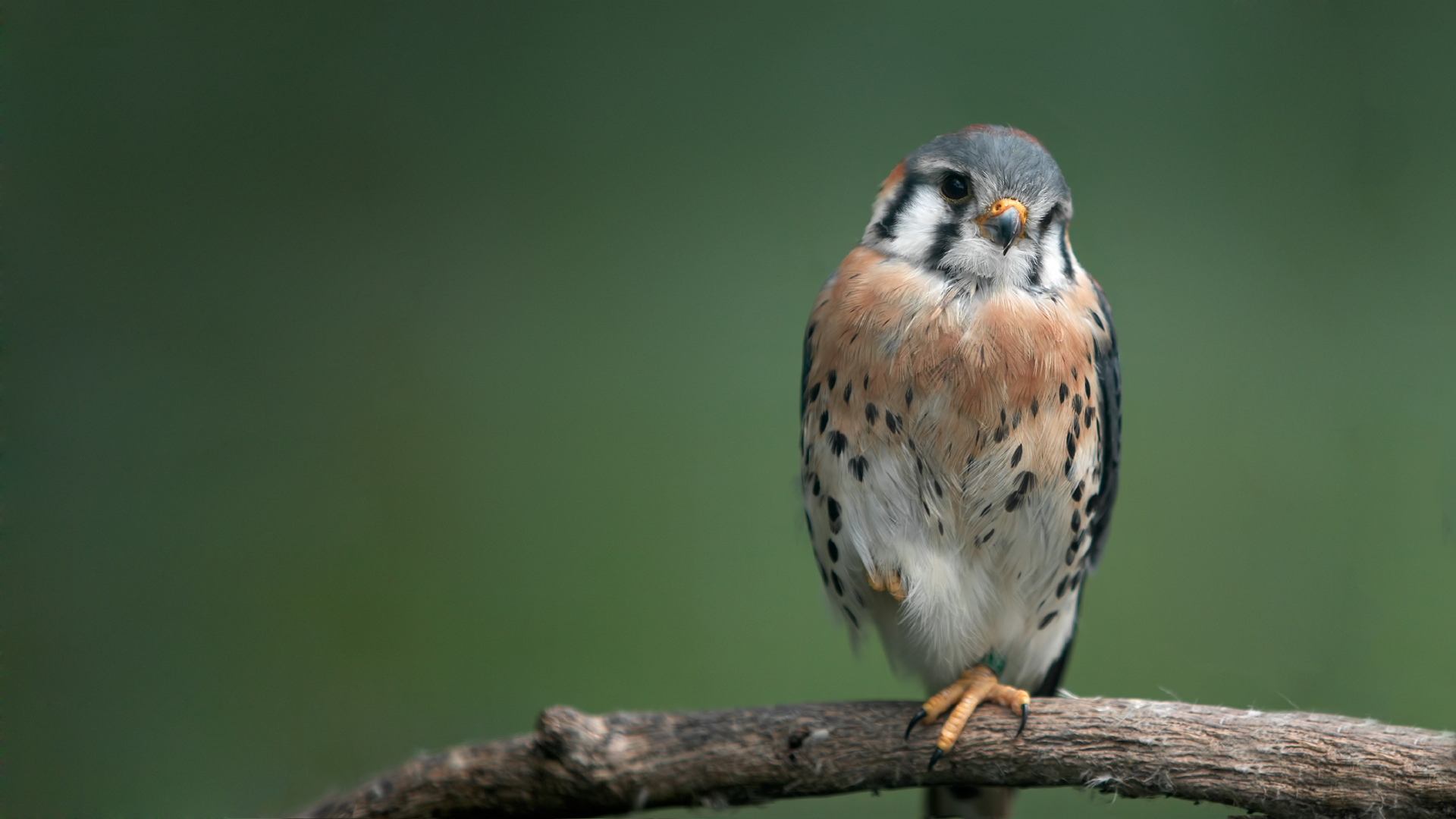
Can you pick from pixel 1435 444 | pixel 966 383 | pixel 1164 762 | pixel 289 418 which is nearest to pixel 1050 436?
pixel 966 383

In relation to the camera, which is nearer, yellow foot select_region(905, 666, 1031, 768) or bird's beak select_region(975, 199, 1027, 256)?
bird's beak select_region(975, 199, 1027, 256)

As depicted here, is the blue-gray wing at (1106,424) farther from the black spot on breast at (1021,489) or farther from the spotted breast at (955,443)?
the black spot on breast at (1021,489)

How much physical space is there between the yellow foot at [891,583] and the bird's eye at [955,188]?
30.2 inches

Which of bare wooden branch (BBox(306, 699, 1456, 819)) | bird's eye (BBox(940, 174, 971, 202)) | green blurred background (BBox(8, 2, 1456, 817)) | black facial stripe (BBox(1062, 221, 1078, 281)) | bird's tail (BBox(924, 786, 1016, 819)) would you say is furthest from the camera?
green blurred background (BBox(8, 2, 1456, 817))

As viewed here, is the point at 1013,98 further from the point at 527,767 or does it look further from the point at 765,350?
the point at 527,767

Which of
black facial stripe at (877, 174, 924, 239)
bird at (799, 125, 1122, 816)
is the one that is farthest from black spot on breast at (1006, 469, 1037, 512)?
black facial stripe at (877, 174, 924, 239)

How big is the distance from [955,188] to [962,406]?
0.42 m

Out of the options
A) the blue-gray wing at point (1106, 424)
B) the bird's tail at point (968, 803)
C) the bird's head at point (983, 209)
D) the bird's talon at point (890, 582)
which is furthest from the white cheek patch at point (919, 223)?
the bird's tail at point (968, 803)

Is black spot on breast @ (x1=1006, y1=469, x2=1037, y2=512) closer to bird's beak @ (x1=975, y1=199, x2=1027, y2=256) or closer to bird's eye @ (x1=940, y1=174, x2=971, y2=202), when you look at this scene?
bird's beak @ (x1=975, y1=199, x2=1027, y2=256)

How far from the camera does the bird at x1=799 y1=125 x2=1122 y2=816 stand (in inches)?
67.1

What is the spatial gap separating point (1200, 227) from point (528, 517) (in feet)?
7.62

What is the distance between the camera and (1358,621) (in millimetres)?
2627

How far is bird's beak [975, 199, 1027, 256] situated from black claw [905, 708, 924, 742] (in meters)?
0.94

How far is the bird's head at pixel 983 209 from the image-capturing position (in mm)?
1649
